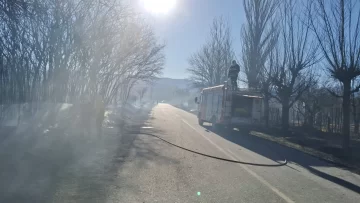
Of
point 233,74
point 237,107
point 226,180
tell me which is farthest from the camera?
point 233,74

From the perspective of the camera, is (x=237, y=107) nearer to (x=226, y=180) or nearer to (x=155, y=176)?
(x=226, y=180)

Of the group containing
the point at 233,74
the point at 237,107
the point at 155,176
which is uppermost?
the point at 233,74

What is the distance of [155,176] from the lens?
10000 millimetres

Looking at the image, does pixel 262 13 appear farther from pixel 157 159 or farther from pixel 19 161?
pixel 19 161

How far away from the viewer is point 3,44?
16.2 m

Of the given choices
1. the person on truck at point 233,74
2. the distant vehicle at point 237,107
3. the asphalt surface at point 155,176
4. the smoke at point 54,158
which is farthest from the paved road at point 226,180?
the person on truck at point 233,74

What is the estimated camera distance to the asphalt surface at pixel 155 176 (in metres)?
8.02

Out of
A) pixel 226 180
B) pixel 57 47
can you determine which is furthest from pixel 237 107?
pixel 226 180

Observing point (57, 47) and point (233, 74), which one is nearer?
point (57, 47)

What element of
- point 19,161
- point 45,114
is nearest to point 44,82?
point 45,114

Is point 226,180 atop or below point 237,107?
below

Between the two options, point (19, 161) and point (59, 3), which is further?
point (59, 3)

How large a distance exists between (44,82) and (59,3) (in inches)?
184

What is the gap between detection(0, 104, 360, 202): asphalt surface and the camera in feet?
26.3
